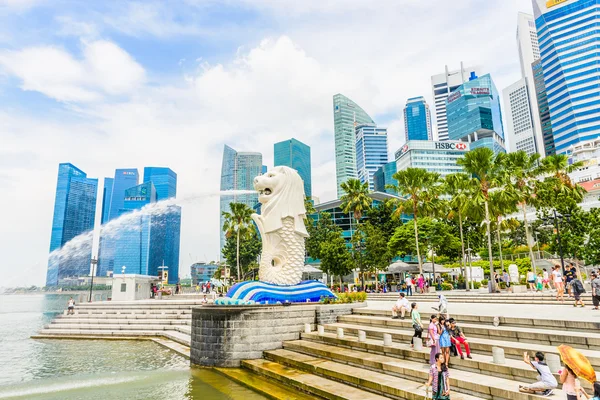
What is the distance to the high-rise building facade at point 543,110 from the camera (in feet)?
535

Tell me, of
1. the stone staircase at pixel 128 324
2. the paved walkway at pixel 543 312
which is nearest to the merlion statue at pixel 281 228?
the stone staircase at pixel 128 324

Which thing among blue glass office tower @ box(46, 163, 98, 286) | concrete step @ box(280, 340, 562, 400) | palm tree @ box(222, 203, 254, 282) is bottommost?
concrete step @ box(280, 340, 562, 400)

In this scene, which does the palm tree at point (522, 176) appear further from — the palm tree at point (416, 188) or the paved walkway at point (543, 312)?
the paved walkway at point (543, 312)

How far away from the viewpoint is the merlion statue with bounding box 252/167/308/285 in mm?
19312

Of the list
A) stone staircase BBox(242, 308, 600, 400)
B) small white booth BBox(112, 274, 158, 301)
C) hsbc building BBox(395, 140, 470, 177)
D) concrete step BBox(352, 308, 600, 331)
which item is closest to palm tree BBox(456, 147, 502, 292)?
concrete step BBox(352, 308, 600, 331)

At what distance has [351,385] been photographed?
9578 millimetres

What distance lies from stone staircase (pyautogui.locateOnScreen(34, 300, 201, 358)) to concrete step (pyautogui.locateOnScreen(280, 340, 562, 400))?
31.7 ft

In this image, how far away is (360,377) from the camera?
370 inches

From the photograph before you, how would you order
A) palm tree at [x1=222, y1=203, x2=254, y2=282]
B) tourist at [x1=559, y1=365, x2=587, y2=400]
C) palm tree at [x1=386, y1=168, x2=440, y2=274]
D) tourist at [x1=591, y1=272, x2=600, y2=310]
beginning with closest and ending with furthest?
1. tourist at [x1=559, y1=365, x2=587, y2=400]
2. tourist at [x1=591, y1=272, x2=600, y2=310]
3. palm tree at [x1=386, y1=168, x2=440, y2=274]
4. palm tree at [x1=222, y1=203, x2=254, y2=282]

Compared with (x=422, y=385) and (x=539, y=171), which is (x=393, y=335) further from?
(x=539, y=171)

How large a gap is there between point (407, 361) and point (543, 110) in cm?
19708

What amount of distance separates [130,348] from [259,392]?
1137 centimetres

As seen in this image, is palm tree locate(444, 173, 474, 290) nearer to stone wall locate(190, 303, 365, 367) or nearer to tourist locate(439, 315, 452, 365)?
stone wall locate(190, 303, 365, 367)

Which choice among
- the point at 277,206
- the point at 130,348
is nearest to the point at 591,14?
the point at 277,206
